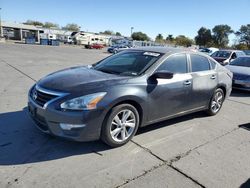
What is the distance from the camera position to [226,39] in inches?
3871

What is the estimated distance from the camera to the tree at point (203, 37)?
319 feet

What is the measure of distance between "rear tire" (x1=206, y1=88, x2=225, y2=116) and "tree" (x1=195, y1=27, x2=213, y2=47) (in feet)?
323

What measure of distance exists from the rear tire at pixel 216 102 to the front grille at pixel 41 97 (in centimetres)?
366

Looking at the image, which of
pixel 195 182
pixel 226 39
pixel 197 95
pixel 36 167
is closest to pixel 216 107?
pixel 197 95

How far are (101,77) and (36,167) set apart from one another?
164 centimetres

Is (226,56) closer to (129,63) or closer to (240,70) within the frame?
(240,70)

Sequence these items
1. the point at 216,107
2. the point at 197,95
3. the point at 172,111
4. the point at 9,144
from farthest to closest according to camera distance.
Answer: the point at 216,107 < the point at 197,95 < the point at 172,111 < the point at 9,144

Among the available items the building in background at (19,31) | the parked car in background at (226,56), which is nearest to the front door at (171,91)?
the parked car in background at (226,56)

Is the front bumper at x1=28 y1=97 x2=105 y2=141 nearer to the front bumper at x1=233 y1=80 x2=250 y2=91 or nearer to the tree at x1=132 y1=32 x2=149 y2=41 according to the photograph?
the front bumper at x1=233 y1=80 x2=250 y2=91

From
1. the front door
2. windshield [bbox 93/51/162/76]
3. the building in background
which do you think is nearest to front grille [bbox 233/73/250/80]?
the front door

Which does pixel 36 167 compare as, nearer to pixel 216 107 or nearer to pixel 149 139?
pixel 149 139

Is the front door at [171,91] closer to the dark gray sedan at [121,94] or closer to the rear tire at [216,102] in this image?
the dark gray sedan at [121,94]

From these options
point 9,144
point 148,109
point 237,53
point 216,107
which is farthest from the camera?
point 237,53

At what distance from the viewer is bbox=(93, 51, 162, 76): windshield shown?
3.98m
